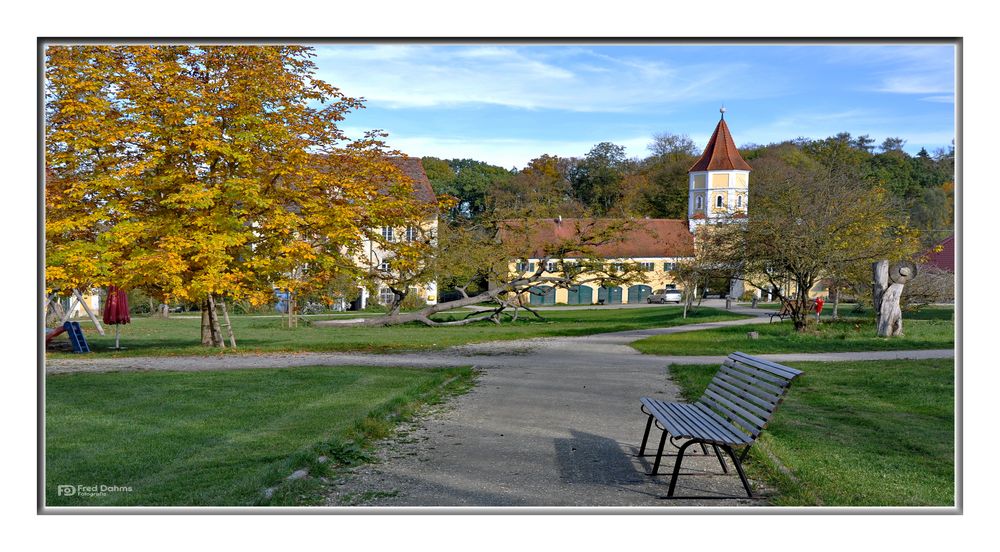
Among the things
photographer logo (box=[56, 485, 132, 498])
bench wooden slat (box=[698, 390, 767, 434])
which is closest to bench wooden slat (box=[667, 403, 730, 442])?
bench wooden slat (box=[698, 390, 767, 434])

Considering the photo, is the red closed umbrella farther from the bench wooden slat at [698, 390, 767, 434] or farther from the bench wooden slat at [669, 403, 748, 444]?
the bench wooden slat at [669, 403, 748, 444]

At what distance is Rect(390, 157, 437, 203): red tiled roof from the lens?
21.3m

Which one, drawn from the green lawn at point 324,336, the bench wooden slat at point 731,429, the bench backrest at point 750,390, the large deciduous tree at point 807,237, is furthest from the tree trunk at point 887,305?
the bench wooden slat at point 731,429

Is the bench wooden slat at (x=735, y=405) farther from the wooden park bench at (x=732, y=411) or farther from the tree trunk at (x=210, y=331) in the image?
the tree trunk at (x=210, y=331)

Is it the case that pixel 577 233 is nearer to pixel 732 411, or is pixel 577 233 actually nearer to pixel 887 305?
pixel 887 305

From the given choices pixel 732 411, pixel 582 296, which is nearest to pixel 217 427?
pixel 732 411

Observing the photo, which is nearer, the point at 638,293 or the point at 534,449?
the point at 534,449

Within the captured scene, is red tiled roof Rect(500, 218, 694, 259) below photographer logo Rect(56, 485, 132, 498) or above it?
above

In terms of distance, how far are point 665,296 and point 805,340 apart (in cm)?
3952

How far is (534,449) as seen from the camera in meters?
8.27

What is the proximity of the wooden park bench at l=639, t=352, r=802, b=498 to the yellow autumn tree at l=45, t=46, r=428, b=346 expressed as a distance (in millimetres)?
11186

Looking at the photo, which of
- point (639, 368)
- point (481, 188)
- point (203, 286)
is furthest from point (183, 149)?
point (481, 188)

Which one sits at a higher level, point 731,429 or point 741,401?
point 741,401
